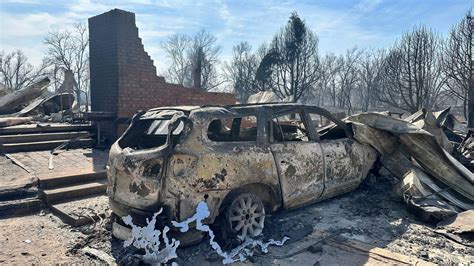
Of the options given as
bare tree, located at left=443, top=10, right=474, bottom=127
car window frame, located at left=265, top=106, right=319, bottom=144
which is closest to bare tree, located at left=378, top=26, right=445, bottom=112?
bare tree, located at left=443, top=10, right=474, bottom=127

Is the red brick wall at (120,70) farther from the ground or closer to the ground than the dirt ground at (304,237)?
farther from the ground

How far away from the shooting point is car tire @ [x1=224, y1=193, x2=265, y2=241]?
395 centimetres

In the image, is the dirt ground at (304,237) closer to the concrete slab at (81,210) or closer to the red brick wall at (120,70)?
the concrete slab at (81,210)

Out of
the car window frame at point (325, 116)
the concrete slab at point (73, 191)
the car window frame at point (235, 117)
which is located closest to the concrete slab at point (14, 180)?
the concrete slab at point (73, 191)

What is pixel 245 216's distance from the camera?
4070 mm

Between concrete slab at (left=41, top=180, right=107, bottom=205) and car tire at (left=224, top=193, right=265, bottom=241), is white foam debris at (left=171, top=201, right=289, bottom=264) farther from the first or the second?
concrete slab at (left=41, top=180, right=107, bottom=205)

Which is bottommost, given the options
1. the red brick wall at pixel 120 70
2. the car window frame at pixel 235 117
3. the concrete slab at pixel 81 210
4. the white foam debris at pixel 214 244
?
the concrete slab at pixel 81 210

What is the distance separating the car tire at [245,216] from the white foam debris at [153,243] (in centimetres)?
71

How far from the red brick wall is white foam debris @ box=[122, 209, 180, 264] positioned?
5573mm

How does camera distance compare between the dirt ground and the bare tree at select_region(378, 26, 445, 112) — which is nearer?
the dirt ground

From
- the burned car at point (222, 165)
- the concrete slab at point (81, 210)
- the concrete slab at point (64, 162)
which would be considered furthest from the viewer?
the concrete slab at point (64, 162)

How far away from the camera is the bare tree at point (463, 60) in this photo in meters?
15.5

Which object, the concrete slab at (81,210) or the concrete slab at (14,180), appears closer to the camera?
the concrete slab at (81,210)

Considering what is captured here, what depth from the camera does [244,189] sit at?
4117 millimetres
